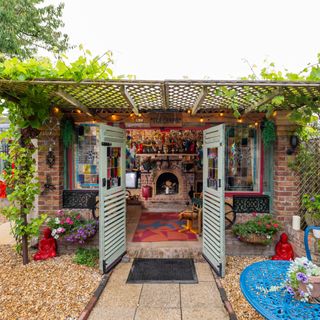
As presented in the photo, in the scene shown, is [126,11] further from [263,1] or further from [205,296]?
[205,296]

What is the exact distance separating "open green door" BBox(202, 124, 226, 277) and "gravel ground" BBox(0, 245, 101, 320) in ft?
5.66

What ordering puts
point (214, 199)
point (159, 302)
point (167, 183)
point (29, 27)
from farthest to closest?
point (29, 27), point (167, 183), point (214, 199), point (159, 302)

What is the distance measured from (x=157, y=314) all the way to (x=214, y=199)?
1703 millimetres

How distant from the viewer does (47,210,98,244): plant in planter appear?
3.59 meters

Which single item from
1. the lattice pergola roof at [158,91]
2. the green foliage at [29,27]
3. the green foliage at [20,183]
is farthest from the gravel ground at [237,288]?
the green foliage at [29,27]

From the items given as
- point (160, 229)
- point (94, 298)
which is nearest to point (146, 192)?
point (160, 229)

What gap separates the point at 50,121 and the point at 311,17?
23.5ft

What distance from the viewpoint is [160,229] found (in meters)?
4.89

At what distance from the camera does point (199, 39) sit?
6914mm

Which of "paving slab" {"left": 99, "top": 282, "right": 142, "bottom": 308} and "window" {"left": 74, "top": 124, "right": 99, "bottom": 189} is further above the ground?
"window" {"left": 74, "top": 124, "right": 99, "bottom": 189}

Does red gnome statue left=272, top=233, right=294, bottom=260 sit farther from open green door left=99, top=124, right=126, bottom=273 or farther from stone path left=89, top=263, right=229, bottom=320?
open green door left=99, top=124, right=126, bottom=273

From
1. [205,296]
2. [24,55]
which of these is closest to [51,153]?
[205,296]

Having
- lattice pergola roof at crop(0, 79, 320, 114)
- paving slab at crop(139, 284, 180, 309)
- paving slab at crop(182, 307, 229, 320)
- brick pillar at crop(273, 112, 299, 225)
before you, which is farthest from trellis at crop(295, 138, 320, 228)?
paving slab at crop(139, 284, 180, 309)

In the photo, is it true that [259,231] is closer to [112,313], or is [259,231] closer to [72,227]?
[112,313]
